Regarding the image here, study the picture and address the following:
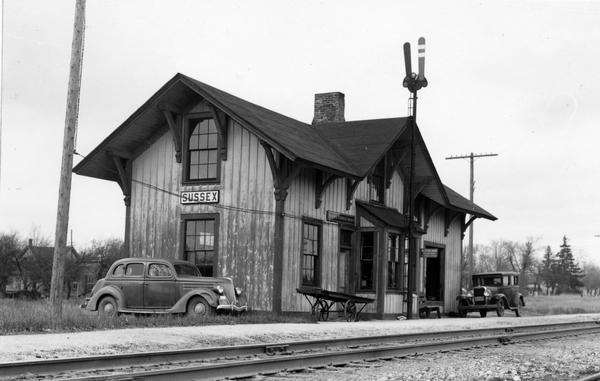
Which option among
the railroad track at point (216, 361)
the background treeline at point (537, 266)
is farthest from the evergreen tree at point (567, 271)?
the railroad track at point (216, 361)

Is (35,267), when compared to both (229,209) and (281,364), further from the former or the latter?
(281,364)

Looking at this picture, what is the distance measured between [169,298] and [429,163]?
12799mm

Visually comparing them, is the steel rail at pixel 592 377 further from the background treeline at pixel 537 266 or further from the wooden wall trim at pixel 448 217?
the background treeline at pixel 537 266

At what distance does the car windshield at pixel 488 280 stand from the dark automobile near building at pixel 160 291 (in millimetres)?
17322

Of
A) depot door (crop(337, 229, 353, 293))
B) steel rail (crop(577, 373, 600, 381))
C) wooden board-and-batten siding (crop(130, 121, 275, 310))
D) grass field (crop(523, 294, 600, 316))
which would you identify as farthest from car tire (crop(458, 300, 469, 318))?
steel rail (crop(577, 373, 600, 381))

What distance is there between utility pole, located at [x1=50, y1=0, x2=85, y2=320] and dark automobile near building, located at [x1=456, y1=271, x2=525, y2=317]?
19077mm

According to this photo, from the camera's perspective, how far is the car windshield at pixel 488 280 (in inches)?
1325

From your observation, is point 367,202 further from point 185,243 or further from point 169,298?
point 169,298

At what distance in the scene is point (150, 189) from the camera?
23.3 m

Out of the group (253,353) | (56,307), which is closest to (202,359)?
(253,353)

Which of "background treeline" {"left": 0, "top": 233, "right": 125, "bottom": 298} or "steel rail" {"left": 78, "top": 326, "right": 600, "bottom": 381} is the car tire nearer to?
"steel rail" {"left": 78, "top": 326, "right": 600, "bottom": 381}

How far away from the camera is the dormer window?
73.7ft

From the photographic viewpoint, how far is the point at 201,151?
22.7 m

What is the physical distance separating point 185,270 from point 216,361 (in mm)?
8892
